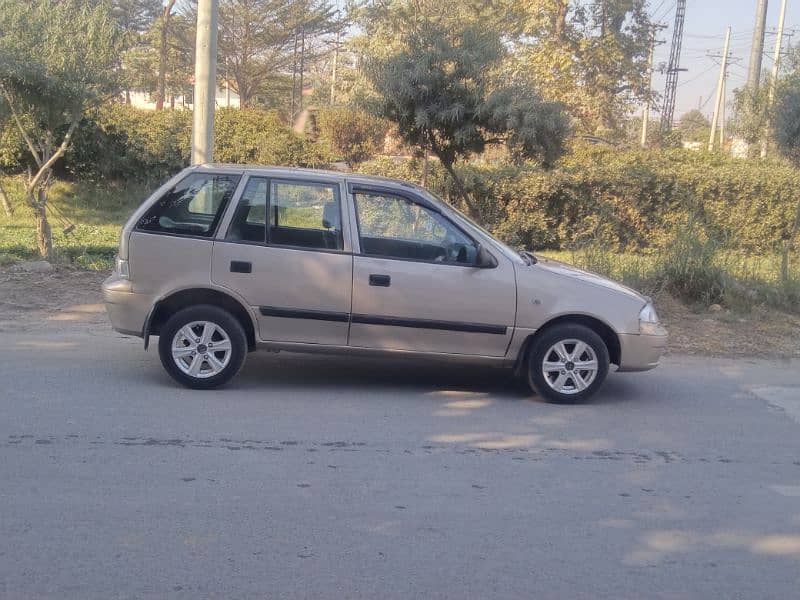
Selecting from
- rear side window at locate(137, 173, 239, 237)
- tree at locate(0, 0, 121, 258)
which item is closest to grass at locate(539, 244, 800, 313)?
rear side window at locate(137, 173, 239, 237)

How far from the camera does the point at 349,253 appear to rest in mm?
7000

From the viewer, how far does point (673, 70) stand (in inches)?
1495

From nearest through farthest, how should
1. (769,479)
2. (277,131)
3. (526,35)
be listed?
(769,479) < (277,131) < (526,35)

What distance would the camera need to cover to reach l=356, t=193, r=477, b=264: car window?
23.1 ft

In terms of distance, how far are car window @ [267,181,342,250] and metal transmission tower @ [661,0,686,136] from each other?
1263 inches

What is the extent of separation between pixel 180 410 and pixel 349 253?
1.76m

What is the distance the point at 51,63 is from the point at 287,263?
704 cm

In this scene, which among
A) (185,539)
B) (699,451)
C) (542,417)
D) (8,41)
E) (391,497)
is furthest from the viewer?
(8,41)

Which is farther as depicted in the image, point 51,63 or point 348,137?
point 348,137

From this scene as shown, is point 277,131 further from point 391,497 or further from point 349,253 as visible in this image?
point 391,497

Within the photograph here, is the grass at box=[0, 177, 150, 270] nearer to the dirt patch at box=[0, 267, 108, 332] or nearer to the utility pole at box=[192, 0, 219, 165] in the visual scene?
the dirt patch at box=[0, 267, 108, 332]

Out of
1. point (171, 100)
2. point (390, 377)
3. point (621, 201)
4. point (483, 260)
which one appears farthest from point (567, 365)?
point (171, 100)

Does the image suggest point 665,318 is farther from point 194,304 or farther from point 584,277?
point 194,304

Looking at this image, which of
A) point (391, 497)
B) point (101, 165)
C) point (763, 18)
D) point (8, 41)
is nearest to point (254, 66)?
point (101, 165)
